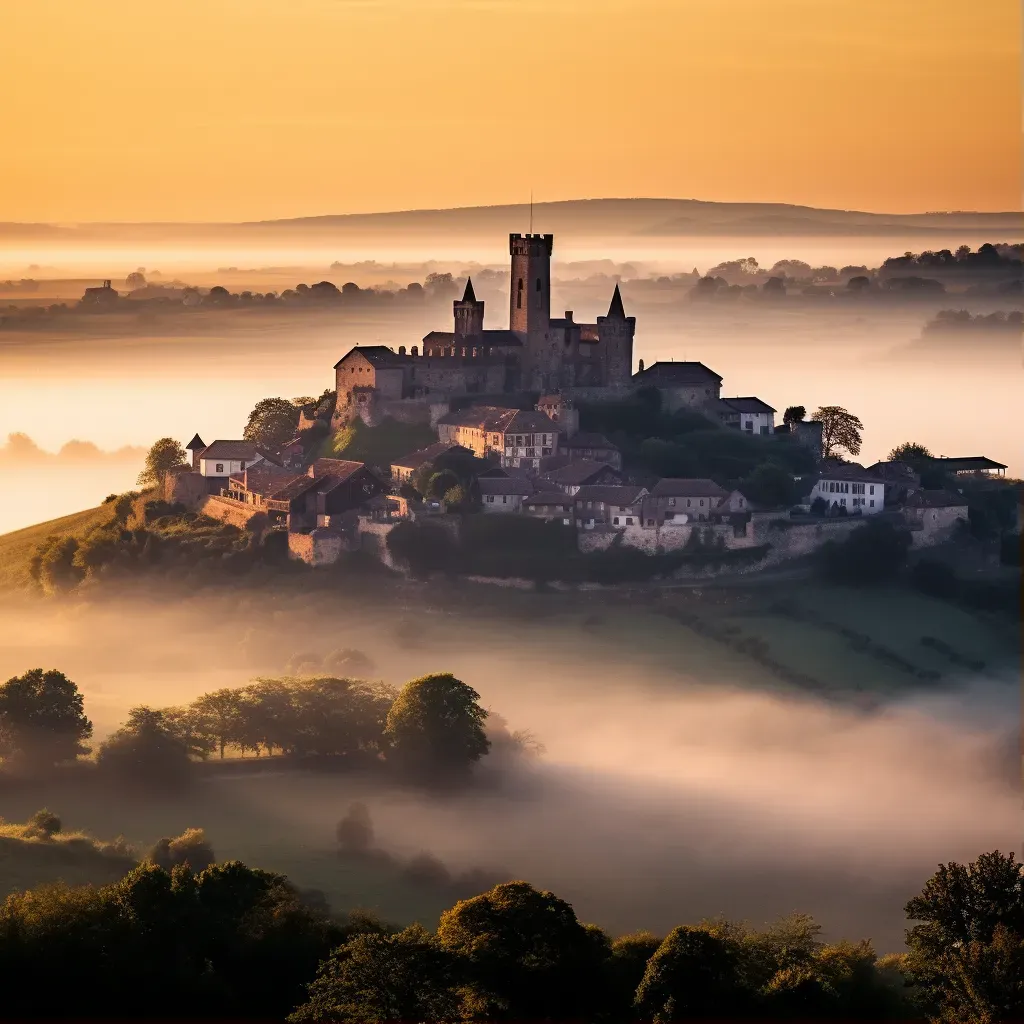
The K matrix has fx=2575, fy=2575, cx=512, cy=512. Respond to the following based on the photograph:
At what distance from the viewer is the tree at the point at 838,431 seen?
273ft

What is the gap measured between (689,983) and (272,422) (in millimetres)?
42858

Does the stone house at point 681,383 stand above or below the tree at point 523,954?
above

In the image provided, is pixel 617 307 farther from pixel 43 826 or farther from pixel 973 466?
pixel 43 826

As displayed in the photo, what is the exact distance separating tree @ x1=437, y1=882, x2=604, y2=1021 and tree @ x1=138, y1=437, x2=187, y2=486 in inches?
1526

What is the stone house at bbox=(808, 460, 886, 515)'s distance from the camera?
75.6 metres

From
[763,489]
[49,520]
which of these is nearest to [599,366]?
[763,489]

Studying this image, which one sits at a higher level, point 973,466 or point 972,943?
point 973,466

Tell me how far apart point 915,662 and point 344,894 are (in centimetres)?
2494

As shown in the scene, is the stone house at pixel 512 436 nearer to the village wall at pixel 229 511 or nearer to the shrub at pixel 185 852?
the village wall at pixel 229 511

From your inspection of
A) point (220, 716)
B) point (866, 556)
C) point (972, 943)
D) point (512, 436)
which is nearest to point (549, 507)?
point (512, 436)

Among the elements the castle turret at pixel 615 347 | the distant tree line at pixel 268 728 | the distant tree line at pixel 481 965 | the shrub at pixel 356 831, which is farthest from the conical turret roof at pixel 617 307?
the distant tree line at pixel 481 965

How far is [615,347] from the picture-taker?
78.0 metres

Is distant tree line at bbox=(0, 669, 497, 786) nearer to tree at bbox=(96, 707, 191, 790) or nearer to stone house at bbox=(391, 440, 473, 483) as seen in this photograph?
tree at bbox=(96, 707, 191, 790)

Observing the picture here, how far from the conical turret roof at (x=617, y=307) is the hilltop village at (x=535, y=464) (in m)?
0.08
